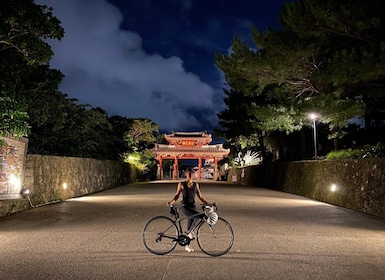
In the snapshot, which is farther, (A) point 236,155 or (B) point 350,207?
(A) point 236,155

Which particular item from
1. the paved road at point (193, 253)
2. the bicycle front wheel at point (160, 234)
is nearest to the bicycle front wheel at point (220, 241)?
the paved road at point (193, 253)

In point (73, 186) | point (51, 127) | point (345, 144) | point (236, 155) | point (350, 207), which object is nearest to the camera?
point (350, 207)

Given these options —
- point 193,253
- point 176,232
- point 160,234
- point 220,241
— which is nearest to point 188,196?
point 176,232

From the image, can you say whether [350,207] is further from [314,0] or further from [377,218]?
[314,0]

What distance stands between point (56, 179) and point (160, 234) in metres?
10.8

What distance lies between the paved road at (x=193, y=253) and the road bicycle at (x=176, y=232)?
0.53 feet

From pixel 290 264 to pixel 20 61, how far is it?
1224 cm

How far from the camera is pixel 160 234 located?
601cm

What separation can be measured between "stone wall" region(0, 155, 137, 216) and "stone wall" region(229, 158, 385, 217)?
11.0 m

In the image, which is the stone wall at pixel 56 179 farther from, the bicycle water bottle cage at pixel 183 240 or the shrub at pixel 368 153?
the shrub at pixel 368 153

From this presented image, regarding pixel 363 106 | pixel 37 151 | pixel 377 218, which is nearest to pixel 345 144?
pixel 363 106

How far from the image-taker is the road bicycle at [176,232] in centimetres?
595

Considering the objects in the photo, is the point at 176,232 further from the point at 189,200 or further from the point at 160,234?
the point at 189,200

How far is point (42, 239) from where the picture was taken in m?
7.21
